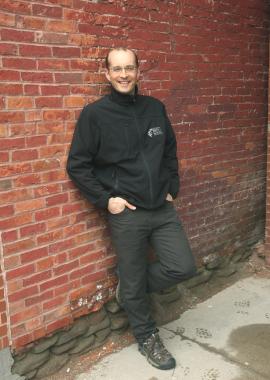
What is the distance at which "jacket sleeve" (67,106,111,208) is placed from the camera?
3018 millimetres

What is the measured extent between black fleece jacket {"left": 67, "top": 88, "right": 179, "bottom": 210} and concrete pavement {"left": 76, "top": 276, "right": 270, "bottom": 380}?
1.13m

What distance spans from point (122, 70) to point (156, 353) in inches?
77.0

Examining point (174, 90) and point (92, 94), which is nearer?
point (92, 94)

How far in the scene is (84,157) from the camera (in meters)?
3.03

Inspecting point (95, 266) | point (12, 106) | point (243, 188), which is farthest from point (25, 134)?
point (243, 188)

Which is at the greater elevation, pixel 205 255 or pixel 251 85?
pixel 251 85

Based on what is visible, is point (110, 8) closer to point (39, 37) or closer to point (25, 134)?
point (39, 37)

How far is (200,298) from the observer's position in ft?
14.2

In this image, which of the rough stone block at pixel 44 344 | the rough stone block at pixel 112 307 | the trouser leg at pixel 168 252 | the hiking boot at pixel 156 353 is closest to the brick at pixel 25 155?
the trouser leg at pixel 168 252

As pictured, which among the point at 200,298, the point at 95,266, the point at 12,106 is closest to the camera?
the point at 12,106

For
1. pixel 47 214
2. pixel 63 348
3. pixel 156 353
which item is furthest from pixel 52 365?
pixel 47 214

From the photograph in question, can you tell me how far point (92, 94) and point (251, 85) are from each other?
6.99 feet

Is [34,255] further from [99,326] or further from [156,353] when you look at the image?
[156,353]

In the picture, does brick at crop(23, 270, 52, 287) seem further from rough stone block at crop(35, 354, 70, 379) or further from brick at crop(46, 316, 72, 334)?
rough stone block at crop(35, 354, 70, 379)
